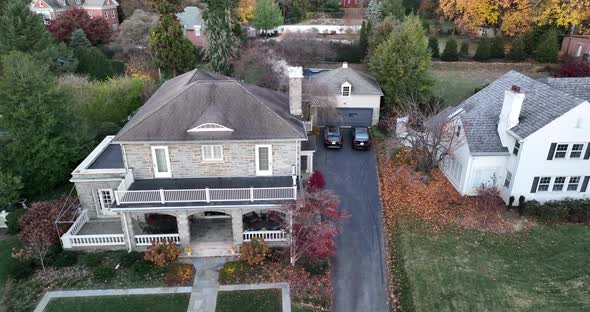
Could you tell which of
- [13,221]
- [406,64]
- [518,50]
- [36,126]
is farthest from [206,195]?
[518,50]

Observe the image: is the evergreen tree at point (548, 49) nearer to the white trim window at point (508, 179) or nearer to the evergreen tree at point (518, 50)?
the evergreen tree at point (518, 50)

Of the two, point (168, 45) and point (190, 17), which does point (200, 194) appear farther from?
point (190, 17)

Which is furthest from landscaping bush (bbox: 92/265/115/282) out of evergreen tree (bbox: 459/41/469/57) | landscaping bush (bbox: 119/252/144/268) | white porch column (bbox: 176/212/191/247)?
evergreen tree (bbox: 459/41/469/57)

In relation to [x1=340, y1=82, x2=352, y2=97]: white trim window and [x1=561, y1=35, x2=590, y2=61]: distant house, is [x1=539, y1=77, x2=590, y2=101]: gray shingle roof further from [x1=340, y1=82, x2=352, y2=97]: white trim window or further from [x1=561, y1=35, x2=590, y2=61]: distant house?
[x1=561, y1=35, x2=590, y2=61]: distant house

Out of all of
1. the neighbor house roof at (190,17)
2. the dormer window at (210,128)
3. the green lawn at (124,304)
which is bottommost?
the green lawn at (124,304)

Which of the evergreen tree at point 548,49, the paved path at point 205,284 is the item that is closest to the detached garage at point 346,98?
the paved path at point 205,284
